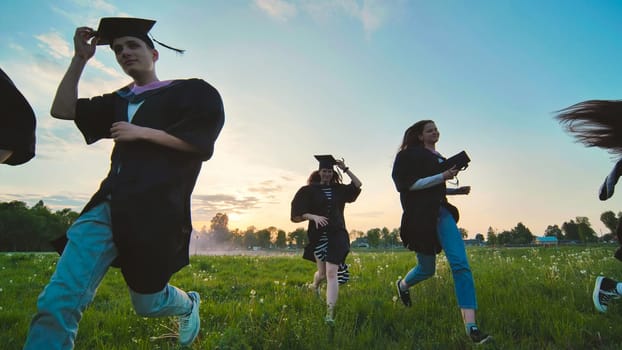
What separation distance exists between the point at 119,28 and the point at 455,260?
4161mm

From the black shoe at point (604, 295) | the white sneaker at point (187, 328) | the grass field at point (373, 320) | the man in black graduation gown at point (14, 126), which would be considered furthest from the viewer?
the black shoe at point (604, 295)

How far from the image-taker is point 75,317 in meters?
2.28

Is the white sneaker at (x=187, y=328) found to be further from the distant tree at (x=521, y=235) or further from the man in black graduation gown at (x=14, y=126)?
the distant tree at (x=521, y=235)

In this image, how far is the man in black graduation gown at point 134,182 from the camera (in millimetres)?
2312

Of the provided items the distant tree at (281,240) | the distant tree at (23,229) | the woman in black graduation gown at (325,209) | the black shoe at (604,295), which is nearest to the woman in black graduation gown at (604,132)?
the black shoe at (604,295)

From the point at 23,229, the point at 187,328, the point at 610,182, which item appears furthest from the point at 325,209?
the point at 23,229

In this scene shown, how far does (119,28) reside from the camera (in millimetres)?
3047

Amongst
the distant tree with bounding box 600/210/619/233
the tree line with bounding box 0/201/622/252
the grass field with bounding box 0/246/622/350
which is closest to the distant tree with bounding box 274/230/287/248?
the tree line with bounding box 0/201/622/252

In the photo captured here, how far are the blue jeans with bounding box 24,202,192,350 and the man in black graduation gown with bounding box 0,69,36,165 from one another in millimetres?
629

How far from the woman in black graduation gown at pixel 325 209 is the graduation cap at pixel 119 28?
393cm

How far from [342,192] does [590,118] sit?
3671mm

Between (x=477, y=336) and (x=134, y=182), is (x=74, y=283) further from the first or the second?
(x=477, y=336)

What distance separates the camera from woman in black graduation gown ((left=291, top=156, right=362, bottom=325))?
623 cm

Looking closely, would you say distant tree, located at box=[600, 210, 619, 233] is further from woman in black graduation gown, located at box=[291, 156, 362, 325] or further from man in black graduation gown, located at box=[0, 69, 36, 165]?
man in black graduation gown, located at box=[0, 69, 36, 165]
